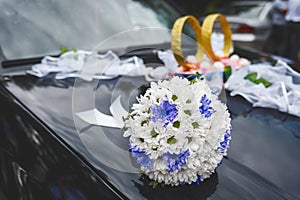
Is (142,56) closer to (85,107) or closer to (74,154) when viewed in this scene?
(85,107)

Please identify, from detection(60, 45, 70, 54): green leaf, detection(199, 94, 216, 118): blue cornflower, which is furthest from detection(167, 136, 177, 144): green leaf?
detection(60, 45, 70, 54): green leaf

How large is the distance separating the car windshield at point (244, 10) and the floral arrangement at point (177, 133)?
208 inches

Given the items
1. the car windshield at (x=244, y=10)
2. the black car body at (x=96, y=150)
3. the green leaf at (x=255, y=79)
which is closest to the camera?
the black car body at (x=96, y=150)

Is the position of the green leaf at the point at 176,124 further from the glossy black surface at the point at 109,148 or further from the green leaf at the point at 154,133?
the glossy black surface at the point at 109,148

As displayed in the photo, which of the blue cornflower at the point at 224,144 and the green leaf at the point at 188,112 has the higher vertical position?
the green leaf at the point at 188,112

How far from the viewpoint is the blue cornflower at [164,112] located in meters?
1.06

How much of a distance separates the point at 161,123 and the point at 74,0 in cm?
151

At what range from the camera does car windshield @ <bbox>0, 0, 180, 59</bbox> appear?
2.14 meters

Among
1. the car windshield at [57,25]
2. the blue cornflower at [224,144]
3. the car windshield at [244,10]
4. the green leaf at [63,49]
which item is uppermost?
the car windshield at [57,25]

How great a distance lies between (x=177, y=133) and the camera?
1049mm

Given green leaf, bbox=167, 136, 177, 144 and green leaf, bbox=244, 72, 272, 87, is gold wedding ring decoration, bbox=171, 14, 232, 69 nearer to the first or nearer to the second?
green leaf, bbox=244, 72, 272, 87

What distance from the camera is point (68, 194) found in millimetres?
1292

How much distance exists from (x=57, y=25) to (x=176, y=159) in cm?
144

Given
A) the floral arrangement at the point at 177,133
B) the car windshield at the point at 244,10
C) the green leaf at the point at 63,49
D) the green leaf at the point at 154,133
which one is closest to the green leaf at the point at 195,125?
the floral arrangement at the point at 177,133
